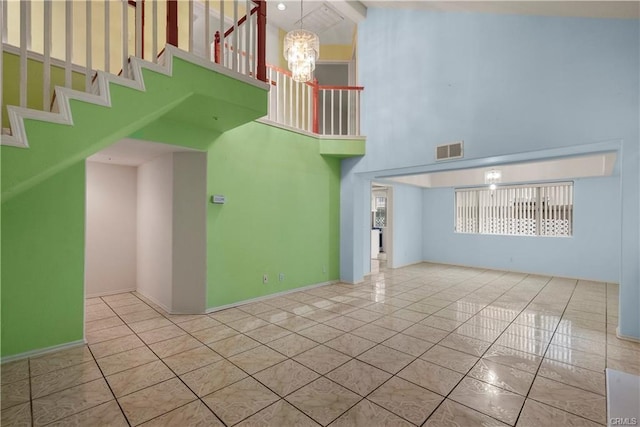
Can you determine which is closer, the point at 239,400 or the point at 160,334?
the point at 239,400

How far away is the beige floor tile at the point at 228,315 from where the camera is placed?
3.89m

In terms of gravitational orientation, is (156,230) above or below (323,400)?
above

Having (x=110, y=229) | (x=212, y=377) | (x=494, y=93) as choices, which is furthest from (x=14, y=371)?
(x=494, y=93)

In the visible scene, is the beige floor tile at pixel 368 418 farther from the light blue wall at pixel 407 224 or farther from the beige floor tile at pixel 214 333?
the light blue wall at pixel 407 224

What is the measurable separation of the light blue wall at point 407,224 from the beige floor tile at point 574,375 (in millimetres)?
4992

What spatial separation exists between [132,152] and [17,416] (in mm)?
3169

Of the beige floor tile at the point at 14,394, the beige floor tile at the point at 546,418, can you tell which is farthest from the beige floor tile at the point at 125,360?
the beige floor tile at the point at 546,418

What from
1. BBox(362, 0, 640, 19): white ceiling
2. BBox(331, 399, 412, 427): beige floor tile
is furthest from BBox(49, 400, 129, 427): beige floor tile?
BBox(362, 0, 640, 19): white ceiling

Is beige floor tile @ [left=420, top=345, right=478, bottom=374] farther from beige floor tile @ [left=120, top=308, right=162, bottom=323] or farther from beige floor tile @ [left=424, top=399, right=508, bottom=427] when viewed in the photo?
beige floor tile @ [left=120, top=308, right=162, bottom=323]

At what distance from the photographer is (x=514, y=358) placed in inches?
114

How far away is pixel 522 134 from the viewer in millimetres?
3828

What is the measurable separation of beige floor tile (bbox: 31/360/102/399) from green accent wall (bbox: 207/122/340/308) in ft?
5.28

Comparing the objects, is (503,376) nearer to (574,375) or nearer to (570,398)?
(570,398)

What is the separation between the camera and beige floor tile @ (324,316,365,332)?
3607 millimetres
